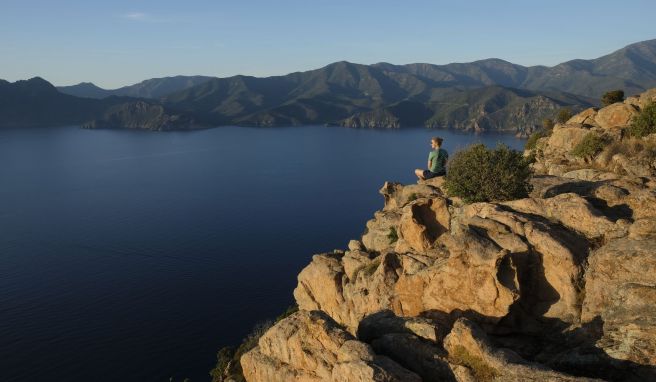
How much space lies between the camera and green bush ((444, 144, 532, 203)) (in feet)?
82.3

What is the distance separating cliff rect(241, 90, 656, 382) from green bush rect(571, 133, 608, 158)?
14.2 meters

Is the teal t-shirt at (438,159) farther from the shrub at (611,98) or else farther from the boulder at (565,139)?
the shrub at (611,98)

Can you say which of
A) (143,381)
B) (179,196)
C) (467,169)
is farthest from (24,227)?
(467,169)

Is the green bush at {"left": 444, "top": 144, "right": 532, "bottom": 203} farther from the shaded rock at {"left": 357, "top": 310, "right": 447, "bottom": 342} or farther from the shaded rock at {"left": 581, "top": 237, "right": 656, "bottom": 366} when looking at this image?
the shaded rock at {"left": 357, "top": 310, "right": 447, "bottom": 342}

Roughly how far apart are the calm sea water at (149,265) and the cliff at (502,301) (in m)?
49.4

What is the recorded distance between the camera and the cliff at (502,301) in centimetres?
1461

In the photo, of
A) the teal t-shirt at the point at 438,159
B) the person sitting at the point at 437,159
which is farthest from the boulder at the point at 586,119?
the teal t-shirt at the point at 438,159

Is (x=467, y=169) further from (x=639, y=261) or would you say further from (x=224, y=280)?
(x=224, y=280)

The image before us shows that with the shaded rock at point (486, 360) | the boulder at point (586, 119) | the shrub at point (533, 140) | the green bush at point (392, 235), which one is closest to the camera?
the shaded rock at point (486, 360)

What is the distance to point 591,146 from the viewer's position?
38500mm

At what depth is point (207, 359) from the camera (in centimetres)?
6644

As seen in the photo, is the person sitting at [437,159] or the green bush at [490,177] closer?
the green bush at [490,177]

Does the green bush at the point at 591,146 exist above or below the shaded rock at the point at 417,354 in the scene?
above

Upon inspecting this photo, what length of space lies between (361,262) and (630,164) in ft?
68.6
